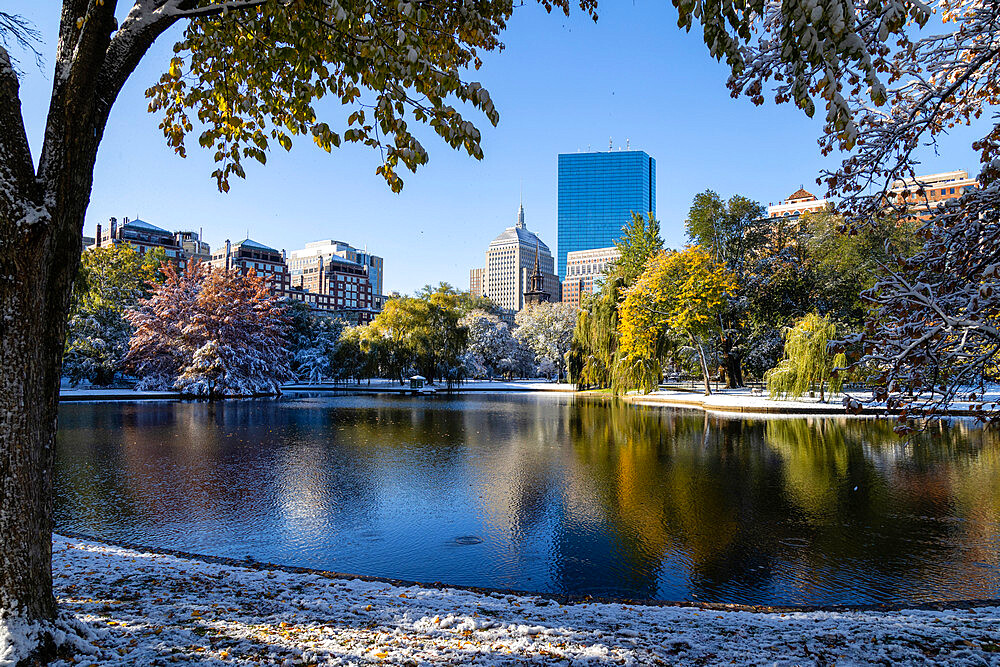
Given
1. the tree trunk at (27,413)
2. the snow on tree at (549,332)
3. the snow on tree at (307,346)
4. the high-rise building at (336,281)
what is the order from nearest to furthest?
1. the tree trunk at (27,413)
2. the snow on tree at (307,346)
3. the snow on tree at (549,332)
4. the high-rise building at (336,281)

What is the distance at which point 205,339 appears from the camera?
39.3 m

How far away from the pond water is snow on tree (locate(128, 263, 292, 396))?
20973mm

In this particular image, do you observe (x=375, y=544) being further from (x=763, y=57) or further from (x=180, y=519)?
(x=763, y=57)

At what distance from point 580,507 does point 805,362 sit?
2142cm

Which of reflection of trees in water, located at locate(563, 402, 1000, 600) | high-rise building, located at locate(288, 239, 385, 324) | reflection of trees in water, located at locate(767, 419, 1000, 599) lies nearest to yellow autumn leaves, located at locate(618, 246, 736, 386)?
reflection of trees in water, located at locate(563, 402, 1000, 600)

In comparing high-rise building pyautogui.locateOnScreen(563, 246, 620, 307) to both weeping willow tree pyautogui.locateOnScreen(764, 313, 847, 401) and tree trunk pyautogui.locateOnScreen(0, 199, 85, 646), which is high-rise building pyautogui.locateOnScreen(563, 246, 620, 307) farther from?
tree trunk pyautogui.locateOnScreen(0, 199, 85, 646)

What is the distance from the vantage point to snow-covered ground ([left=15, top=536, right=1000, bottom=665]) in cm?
352

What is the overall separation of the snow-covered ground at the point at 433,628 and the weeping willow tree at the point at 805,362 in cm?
2397

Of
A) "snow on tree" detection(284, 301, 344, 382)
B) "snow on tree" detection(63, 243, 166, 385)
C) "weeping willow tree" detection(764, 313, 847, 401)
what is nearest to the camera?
"weeping willow tree" detection(764, 313, 847, 401)

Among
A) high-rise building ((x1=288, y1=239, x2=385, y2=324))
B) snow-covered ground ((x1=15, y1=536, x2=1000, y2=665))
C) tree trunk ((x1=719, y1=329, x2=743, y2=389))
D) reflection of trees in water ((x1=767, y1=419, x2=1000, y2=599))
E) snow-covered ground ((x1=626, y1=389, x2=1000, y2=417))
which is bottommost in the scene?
reflection of trees in water ((x1=767, y1=419, x2=1000, y2=599))

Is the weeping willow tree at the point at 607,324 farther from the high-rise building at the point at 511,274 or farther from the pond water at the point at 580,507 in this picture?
the high-rise building at the point at 511,274

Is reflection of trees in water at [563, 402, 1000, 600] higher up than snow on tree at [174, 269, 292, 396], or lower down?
lower down

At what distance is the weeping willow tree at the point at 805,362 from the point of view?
1041 inches

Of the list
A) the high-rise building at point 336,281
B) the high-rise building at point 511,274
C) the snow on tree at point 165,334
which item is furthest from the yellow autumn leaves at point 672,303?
the high-rise building at point 511,274
